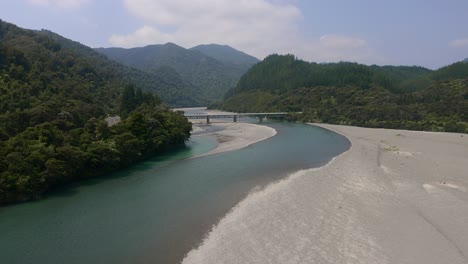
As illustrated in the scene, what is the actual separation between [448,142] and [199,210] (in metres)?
51.1

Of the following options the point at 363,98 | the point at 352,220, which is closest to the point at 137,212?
the point at 352,220

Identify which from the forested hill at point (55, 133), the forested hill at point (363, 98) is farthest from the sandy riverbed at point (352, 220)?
the forested hill at point (363, 98)

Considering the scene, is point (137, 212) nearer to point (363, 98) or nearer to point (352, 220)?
point (352, 220)

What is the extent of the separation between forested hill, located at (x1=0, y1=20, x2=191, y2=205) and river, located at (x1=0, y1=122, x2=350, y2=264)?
1.80 meters

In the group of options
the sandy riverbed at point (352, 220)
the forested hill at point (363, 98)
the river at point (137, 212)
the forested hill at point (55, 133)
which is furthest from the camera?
the forested hill at point (363, 98)

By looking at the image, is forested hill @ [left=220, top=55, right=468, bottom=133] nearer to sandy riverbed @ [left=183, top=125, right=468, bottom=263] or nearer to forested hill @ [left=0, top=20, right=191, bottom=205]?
sandy riverbed @ [left=183, top=125, right=468, bottom=263]

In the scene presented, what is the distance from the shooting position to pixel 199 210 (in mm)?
26609

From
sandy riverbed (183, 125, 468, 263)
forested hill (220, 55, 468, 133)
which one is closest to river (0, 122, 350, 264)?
sandy riverbed (183, 125, 468, 263)

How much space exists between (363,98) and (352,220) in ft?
343

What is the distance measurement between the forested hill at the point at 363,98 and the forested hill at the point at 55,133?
194 feet

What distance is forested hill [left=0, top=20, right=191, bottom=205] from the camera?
98.4 feet

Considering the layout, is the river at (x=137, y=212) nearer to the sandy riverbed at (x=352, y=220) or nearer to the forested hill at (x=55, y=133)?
the forested hill at (x=55, y=133)

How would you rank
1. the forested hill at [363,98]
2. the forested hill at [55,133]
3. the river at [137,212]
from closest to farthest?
the river at [137,212] < the forested hill at [55,133] < the forested hill at [363,98]

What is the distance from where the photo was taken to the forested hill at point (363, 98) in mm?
86500
